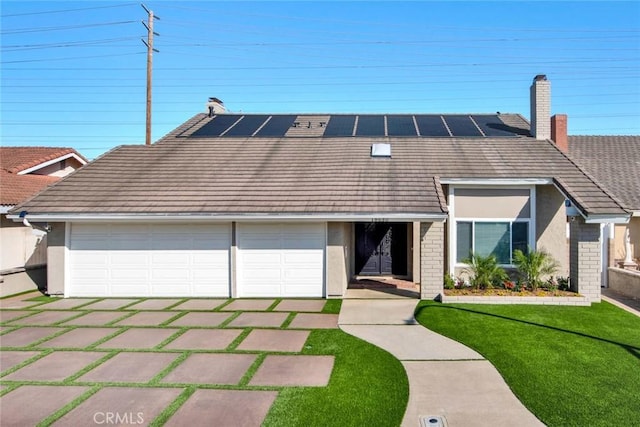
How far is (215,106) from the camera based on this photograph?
792 inches

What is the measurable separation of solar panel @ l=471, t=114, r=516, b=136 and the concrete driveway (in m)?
10.1

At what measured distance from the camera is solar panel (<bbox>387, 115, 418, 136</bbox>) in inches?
625

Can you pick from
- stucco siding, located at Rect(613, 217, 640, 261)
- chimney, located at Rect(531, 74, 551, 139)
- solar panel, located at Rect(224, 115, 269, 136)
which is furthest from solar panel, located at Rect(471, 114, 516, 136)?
solar panel, located at Rect(224, 115, 269, 136)

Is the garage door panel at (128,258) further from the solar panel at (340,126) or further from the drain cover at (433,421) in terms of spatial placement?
the drain cover at (433,421)

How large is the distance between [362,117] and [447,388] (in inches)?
587

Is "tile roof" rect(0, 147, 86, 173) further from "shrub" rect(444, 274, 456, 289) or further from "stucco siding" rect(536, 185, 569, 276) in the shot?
"stucco siding" rect(536, 185, 569, 276)

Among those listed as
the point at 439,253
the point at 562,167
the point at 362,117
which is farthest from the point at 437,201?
the point at 362,117

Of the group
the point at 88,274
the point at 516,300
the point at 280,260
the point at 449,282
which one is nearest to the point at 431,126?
the point at 449,282

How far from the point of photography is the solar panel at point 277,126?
54.3ft

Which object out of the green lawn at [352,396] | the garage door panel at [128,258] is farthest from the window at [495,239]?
the garage door panel at [128,258]

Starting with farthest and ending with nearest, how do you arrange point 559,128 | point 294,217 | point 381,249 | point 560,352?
point 381,249, point 559,128, point 294,217, point 560,352

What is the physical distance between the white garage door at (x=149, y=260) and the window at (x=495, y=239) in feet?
22.8

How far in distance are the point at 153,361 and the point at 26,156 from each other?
53.3 ft

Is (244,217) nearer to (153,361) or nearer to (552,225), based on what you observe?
(153,361)
